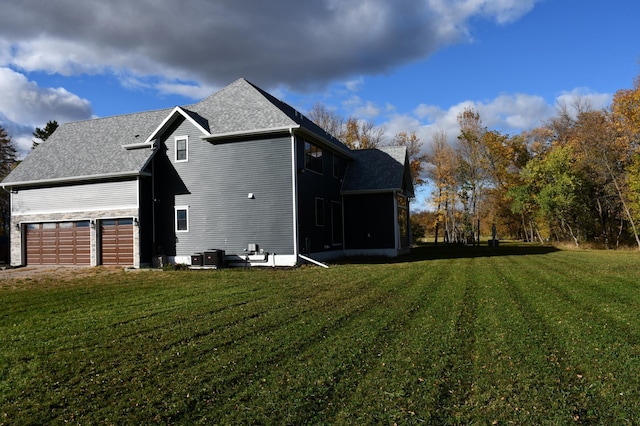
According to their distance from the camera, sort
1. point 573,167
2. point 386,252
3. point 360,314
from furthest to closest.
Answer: point 573,167, point 386,252, point 360,314

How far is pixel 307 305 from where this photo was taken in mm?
8844

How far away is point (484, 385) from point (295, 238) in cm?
1333

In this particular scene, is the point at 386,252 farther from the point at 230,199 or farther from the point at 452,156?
the point at 452,156

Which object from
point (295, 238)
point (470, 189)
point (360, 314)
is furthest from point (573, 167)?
point (360, 314)

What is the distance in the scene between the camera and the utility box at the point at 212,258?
17531 mm

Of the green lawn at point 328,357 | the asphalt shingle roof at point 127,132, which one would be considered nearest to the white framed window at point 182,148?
the asphalt shingle roof at point 127,132

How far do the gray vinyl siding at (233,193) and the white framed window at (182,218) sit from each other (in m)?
0.18

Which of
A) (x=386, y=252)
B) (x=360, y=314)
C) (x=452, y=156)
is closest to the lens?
(x=360, y=314)

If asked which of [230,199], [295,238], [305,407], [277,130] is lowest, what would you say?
[305,407]

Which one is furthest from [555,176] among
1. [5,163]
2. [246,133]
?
[5,163]

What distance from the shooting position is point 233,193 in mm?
18297

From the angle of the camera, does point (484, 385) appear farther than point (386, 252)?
No

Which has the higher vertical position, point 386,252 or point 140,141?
point 140,141

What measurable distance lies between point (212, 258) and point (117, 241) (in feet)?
14.6
